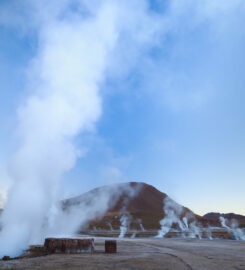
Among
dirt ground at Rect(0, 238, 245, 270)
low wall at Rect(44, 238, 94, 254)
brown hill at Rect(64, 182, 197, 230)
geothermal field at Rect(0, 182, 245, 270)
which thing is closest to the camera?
dirt ground at Rect(0, 238, 245, 270)

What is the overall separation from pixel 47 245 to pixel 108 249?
3937 millimetres

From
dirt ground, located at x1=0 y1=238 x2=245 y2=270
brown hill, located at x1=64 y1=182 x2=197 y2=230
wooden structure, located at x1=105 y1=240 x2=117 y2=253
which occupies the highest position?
brown hill, located at x1=64 y1=182 x2=197 y2=230

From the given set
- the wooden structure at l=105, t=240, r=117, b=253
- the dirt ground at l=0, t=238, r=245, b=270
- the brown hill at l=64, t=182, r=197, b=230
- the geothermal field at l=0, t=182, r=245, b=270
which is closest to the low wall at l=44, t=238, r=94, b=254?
the geothermal field at l=0, t=182, r=245, b=270

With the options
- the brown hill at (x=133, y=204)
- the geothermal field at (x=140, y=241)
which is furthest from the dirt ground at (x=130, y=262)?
the brown hill at (x=133, y=204)

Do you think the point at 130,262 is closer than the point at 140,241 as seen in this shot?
Yes

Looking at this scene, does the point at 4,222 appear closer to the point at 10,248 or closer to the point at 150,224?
the point at 10,248

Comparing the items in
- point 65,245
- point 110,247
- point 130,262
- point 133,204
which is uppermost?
point 133,204

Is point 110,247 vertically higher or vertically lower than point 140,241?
lower

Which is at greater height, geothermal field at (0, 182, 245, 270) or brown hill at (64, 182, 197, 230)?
brown hill at (64, 182, 197, 230)

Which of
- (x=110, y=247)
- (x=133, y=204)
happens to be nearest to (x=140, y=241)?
(x=110, y=247)

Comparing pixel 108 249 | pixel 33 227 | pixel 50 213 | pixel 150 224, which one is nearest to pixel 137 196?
pixel 150 224

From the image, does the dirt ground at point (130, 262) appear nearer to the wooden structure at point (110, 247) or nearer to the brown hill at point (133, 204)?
the wooden structure at point (110, 247)

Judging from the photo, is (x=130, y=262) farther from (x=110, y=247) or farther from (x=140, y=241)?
(x=140, y=241)

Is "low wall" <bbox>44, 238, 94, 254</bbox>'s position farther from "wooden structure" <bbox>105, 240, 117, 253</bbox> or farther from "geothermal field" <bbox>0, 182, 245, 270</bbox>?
"wooden structure" <bbox>105, 240, 117, 253</bbox>
